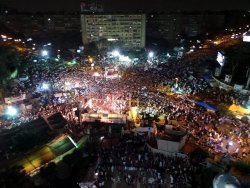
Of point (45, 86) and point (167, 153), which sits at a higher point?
point (45, 86)

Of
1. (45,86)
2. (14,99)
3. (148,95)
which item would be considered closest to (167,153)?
(148,95)

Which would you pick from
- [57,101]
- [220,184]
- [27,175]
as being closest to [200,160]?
[220,184]

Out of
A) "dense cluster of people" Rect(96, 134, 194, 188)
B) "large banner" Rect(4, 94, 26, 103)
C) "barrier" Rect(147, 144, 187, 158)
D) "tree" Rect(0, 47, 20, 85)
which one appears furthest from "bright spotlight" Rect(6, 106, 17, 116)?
"barrier" Rect(147, 144, 187, 158)

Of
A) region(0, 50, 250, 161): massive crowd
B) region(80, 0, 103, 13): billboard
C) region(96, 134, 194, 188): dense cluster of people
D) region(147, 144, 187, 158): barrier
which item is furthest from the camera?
region(80, 0, 103, 13): billboard

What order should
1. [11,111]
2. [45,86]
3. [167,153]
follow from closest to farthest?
[167,153] < [11,111] < [45,86]

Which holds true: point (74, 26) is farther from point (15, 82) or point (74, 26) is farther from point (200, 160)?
point (200, 160)

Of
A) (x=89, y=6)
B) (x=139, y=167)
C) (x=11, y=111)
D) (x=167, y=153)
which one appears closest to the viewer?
A: (x=139, y=167)

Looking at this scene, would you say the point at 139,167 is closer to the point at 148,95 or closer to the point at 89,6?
the point at 148,95

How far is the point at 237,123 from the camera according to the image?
18922 mm

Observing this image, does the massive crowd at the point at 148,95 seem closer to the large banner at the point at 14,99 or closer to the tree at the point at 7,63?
the large banner at the point at 14,99

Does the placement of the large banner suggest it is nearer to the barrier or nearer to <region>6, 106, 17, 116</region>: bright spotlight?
<region>6, 106, 17, 116</region>: bright spotlight

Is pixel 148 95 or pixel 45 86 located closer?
pixel 148 95

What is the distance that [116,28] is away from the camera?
206ft

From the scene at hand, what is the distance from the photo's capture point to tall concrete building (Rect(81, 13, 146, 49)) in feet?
203
